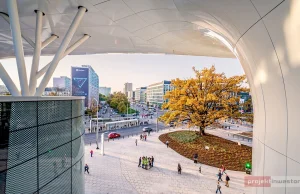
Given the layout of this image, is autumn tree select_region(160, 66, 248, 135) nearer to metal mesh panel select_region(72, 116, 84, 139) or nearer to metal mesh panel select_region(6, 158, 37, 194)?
metal mesh panel select_region(72, 116, 84, 139)

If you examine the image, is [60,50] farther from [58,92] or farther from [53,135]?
[58,92]

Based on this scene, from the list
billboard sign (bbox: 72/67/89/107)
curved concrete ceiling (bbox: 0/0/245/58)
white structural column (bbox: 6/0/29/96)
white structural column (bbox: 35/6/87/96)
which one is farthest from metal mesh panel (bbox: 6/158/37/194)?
billboard sign (bbox: 72/67/89/107)

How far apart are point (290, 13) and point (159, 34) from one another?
8.33 metres

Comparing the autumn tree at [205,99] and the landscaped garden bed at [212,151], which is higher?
the autumn tree at [205,99]

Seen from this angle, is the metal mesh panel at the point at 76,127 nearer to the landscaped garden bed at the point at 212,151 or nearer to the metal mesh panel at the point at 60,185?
the metal mesh panel at the point at 60,185

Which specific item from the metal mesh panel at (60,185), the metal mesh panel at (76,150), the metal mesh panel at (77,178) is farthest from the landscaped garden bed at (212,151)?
the metal mesh panel at (60,185)

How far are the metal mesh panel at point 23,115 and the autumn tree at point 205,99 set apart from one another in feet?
61.4

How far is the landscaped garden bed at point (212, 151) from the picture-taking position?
18152 mm

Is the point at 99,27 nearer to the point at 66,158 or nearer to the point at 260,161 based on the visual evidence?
the point at 66,158

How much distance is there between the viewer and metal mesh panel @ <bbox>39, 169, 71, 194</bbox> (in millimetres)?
6125

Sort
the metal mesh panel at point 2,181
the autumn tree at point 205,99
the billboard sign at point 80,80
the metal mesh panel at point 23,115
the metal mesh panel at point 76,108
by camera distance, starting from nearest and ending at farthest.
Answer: the metal mesh panel at point 2,181 < the metal mesh panel at point 23,115 < the metal mesh panel at point 76,108 < the autumn tree at point 205,99 < the billboard sign at point 80,80

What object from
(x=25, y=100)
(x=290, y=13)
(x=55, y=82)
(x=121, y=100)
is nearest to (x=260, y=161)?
(x=290, y=13)

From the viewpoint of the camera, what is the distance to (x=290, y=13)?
3.54 metres

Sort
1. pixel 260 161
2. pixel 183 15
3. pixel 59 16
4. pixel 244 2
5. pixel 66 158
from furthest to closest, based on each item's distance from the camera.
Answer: pixel 59 16
pixel 183 15
pixel 66 158
pixel 260 161
pixel 244 2
